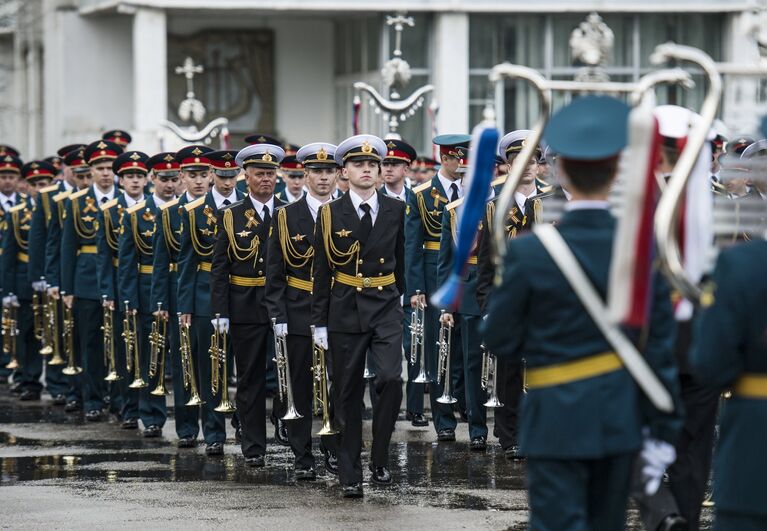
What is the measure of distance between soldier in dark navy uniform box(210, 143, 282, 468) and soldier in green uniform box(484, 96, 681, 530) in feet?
20.1

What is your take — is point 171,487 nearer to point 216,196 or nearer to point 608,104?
point 216,196

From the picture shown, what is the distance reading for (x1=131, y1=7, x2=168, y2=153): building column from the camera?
113 ft

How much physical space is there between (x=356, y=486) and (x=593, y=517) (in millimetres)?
4573

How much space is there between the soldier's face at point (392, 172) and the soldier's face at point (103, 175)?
2.43 metres

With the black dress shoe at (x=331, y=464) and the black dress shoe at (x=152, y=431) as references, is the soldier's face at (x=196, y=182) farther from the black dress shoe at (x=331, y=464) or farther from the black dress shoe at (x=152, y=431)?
the black dress shoe at (x=331, y=464)

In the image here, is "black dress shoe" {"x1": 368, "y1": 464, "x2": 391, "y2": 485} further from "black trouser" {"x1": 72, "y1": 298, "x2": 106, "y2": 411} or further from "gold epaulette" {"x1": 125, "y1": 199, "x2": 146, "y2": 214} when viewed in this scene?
"black trouser" {"x1": 72, "y1": 298, "x2": 106, "y2": 411}

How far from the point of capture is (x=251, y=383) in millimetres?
12352

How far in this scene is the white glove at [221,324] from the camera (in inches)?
489

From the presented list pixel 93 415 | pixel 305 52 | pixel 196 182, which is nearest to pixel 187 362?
pixel 196 182

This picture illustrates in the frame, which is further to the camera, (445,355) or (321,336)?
(445,355)

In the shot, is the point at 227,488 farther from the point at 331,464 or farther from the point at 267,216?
the point at 267,216

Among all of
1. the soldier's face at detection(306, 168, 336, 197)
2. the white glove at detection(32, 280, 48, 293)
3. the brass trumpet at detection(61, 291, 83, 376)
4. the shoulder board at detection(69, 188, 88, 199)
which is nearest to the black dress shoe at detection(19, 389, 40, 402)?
the brass trumpet at detection(61, 291, 83, 376)

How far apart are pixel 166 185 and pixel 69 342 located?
2494 mm

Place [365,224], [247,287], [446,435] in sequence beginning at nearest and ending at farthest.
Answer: [365,224]
[247,287]
[446,435]
